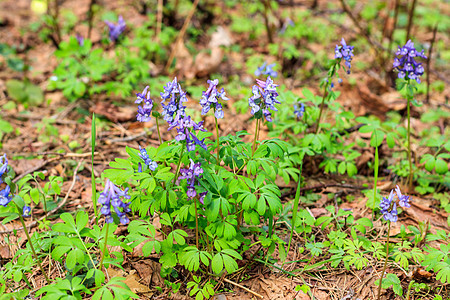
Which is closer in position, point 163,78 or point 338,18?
point 163,78

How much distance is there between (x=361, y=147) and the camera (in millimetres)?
3934

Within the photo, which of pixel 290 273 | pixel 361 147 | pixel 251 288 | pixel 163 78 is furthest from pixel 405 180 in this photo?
pixel 163 78

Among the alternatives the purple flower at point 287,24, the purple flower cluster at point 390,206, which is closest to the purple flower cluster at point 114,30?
the purple flower at point 287,24

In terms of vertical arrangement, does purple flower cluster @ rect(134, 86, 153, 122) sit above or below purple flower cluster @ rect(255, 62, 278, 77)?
above

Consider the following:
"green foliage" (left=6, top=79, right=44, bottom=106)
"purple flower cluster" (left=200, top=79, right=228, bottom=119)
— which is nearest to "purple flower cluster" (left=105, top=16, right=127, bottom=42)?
"green foliage" (left=6, top=79, right=44, bottom=106)

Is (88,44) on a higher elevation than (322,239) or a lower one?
higher

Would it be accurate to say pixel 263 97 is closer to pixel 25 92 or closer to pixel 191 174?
pixel 191 174

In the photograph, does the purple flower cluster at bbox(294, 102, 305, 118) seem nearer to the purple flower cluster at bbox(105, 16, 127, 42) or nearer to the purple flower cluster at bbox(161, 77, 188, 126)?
the purple flower cluster at bbox(161, 77, 188, 126)

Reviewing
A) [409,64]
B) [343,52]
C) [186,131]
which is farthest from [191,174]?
[409,64]

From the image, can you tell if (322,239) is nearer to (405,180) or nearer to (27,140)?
(405,180)

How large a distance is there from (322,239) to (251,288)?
80 cm

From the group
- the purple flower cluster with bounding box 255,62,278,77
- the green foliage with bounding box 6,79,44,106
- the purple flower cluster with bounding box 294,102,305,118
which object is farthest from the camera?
the green foliage with bounding box 6,79,44,106

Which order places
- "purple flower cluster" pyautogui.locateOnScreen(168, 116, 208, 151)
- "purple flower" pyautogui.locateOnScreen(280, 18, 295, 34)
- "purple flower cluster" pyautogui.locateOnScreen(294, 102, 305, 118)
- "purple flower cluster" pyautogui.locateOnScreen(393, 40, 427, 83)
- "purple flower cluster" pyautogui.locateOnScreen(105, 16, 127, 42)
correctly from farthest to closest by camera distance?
"purple flower" pyautogui.locateOnScreen(280, 18, 295, 34) < "purple flower cluster" pyautogui.locateOnScreen(105, 16, 127, 42) < "purple flower cluster" pyautogui.locateOnScreen(294, 102, 305, 118) < "purple flower cluster" pyautogui.locateOnScreen(393, 40, 427, 83) < "purple flower cluster" pyautogui.locateOnScreen(168, 116, 208, 151)

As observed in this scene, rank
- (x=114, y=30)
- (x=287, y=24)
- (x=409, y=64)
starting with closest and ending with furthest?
(x=409, y=64) → (x=114, y=30) → (x=287, y=24)
